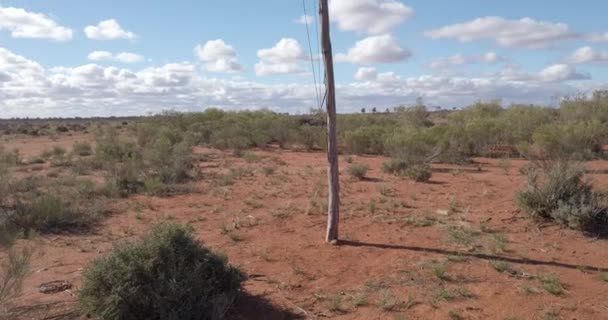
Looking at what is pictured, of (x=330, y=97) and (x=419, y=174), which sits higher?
(x=330, y=97)

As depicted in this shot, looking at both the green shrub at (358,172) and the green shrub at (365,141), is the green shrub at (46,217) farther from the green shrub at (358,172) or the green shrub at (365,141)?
the green shrub at (365,141)

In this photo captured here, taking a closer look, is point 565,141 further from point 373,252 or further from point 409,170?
point 373,252

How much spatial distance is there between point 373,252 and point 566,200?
13.5 ft

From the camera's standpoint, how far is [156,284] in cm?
565

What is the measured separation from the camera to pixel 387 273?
25.1 feet

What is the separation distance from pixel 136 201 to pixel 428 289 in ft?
29.3

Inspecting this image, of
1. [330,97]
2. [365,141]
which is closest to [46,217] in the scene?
[330,97]

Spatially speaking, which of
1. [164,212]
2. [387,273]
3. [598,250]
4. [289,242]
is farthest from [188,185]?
[598,250]

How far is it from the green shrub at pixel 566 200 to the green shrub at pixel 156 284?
21.9ft

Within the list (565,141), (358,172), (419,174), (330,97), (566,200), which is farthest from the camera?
(565,141)

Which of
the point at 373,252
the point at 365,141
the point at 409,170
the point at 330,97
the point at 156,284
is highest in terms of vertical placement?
the point at 330,97

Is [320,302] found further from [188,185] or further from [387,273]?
[188,185]

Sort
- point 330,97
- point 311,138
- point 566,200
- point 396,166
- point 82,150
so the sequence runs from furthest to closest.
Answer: point 311,138, point 82,150, point 396,166, point 566,200, point 330,97

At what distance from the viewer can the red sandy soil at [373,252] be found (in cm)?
646
